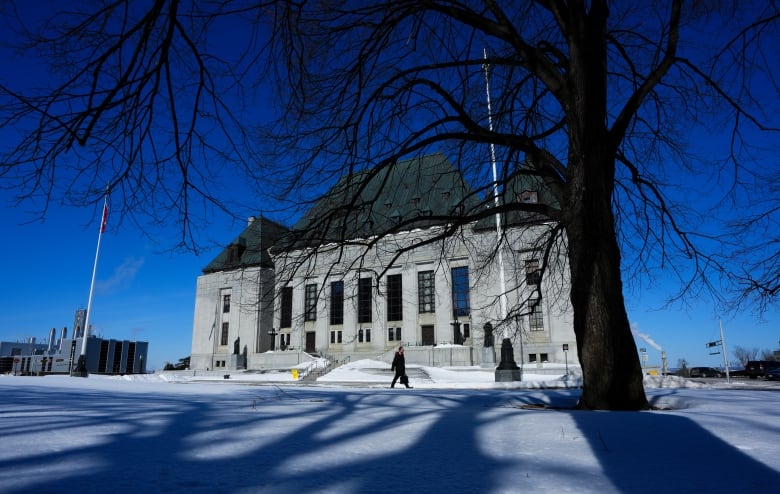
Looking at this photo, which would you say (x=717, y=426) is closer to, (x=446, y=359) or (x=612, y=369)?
(x=612, y=369)

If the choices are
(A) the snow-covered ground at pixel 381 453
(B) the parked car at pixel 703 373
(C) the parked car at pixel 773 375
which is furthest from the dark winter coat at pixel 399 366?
(B) the parked car at pixel 703 373

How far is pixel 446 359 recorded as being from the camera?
38625 millimetres

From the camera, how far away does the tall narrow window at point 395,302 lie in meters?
48.8

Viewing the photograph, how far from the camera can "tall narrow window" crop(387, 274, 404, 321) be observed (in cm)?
4878

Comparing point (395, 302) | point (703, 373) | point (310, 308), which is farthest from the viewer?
point (703, 373)

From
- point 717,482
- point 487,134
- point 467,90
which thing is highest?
point 467,90

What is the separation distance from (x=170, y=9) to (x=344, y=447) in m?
5.11

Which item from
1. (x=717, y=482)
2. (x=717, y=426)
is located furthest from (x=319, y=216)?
(x=717, y=482)

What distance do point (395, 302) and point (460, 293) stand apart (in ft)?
22.3

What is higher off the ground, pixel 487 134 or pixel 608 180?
pixel 487 134

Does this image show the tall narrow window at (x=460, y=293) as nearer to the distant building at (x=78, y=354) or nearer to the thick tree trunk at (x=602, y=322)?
the thick tree trunk at (x=602, y=322)

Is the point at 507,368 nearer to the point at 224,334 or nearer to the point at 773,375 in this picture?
the point at 773,375

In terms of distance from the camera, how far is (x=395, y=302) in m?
49.2

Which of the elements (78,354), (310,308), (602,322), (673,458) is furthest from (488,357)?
(78,354)
